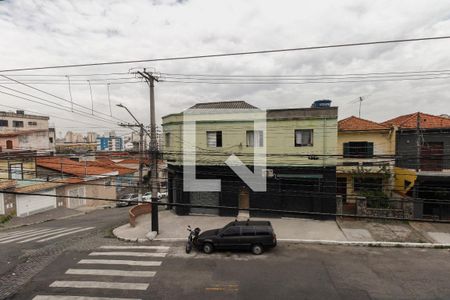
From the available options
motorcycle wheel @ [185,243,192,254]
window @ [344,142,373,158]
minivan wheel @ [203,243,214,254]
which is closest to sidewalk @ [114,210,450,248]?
motorcycle wheel @ [185,243,192,254]

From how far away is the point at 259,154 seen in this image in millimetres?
20531

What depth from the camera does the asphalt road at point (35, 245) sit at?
12.4 m

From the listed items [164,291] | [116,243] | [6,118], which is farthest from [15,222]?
[6,118]

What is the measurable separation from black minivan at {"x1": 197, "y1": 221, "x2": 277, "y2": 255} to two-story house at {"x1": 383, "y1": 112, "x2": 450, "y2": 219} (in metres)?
10.7

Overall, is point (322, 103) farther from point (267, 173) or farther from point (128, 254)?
point (128, 254)

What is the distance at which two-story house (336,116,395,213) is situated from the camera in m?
21.2

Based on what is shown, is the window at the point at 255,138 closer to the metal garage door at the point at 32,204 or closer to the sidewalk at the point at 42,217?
the sidewalk at the point at 42,217

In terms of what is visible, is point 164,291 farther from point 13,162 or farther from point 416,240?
point 13,162

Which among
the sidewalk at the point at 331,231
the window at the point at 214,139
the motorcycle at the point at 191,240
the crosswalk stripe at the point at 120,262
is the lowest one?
the crosswalk stripe at the point at 120,262

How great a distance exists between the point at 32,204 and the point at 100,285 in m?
20.6

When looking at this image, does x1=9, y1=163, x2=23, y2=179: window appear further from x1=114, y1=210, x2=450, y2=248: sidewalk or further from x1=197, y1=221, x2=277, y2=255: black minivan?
x1=197, y1=221, x2=277, y2=255: black minivan

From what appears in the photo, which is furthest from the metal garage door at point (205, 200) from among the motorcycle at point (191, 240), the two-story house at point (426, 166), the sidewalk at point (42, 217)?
the sidewalk at point (42, 217)

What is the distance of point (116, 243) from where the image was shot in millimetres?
16234
